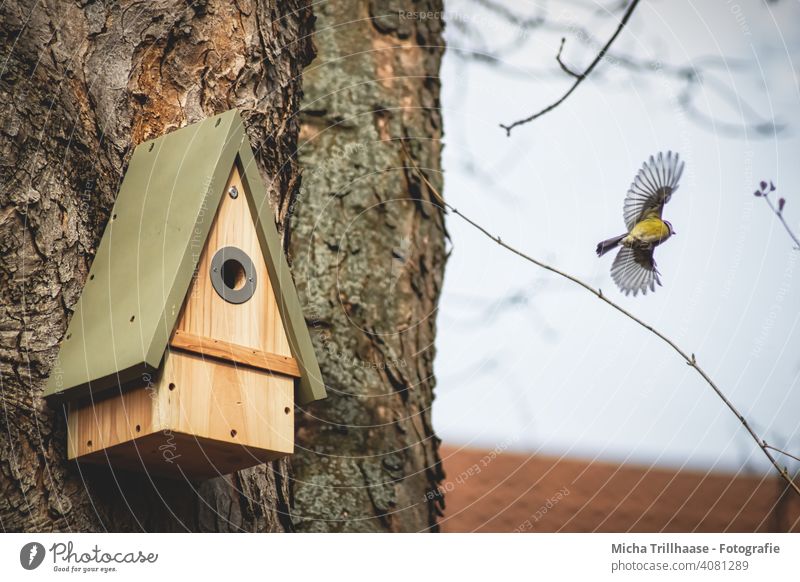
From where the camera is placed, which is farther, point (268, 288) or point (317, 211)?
point (317, 211)

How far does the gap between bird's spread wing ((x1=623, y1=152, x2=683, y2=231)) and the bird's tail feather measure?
0.14ft

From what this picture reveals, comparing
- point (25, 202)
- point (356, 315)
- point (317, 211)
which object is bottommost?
point (25, 202)

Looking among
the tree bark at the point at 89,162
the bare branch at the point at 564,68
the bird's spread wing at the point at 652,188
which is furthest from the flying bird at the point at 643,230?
the tree bark at the point at 89,162

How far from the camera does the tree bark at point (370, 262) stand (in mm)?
2066

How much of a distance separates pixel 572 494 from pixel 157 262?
1.47 metres

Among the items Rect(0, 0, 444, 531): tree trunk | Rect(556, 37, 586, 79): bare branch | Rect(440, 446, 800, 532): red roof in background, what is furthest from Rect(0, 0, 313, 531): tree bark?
Rect(440, 446, 800, 532): red roof in background

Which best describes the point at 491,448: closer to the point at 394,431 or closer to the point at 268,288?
the point at 394,431

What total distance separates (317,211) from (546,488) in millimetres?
873

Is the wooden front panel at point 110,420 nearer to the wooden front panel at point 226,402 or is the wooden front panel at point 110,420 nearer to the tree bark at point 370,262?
the wooden front panel at point 226,402

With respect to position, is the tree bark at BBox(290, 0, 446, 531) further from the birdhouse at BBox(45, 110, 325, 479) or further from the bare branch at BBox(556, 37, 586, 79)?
the birdhouse at BBox(45, 110, 325, 479)

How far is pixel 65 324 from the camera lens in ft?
4.19

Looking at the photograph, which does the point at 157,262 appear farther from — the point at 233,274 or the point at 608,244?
the point at 608,244
